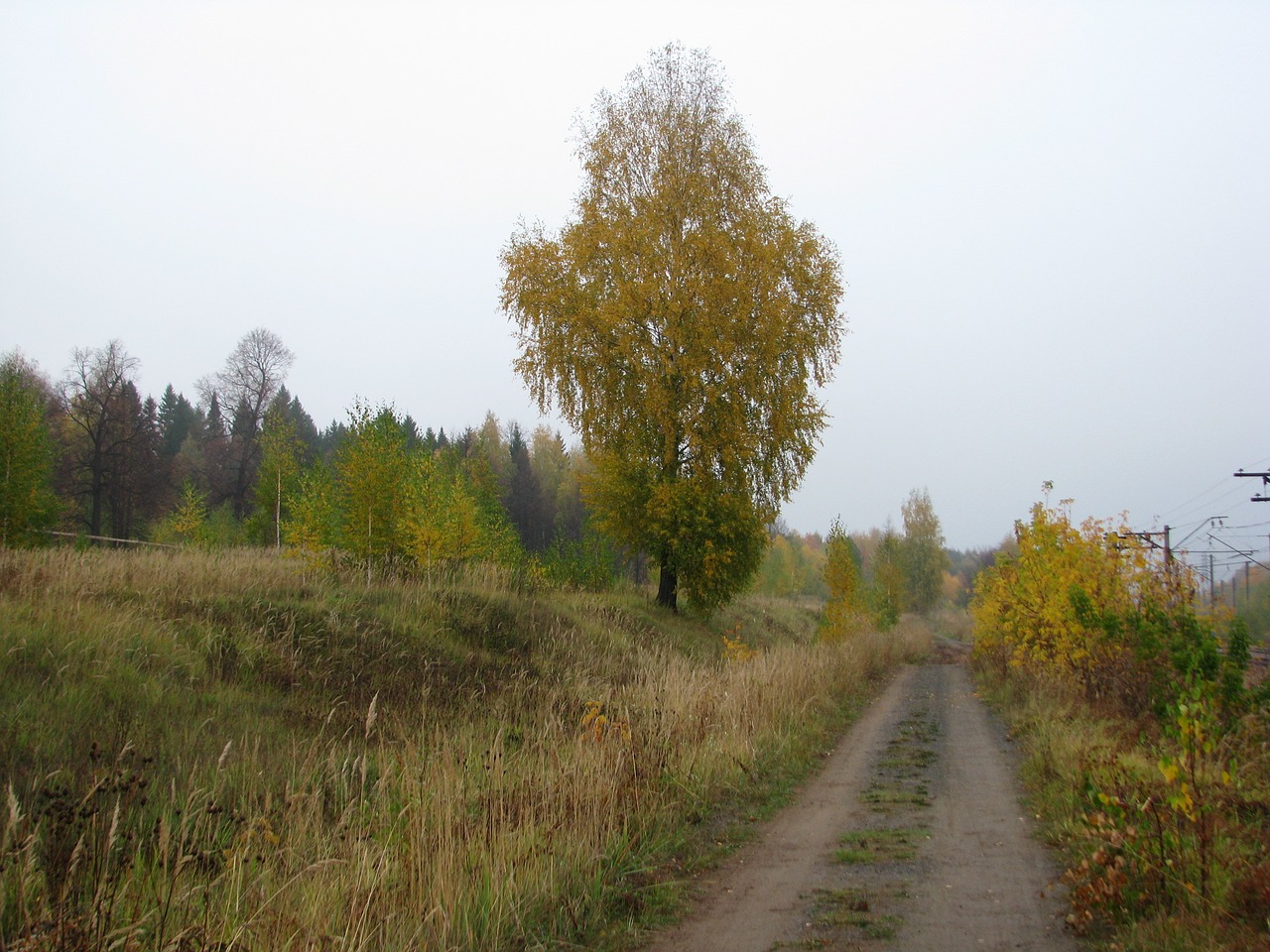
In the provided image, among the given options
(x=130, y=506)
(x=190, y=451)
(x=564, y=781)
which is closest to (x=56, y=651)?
(x=564, y=781)

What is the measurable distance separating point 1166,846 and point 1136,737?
15.4 feet

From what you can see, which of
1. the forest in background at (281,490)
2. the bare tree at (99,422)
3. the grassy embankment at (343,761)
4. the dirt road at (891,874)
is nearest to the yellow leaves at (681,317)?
the forest in background at (281,490)

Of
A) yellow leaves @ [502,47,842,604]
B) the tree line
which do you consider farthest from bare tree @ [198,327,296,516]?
yellow leaves @ [502,47,842,604]

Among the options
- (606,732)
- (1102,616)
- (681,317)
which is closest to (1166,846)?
(606,732)

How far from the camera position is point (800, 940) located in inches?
192

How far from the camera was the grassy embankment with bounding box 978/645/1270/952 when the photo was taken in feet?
15.0

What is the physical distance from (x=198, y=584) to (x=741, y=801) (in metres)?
8.86

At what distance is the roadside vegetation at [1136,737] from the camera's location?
193 inches

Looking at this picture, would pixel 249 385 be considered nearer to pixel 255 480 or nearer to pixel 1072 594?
pixel 255 480

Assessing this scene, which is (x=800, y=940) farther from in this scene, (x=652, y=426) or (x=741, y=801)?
(x=652, y=426)

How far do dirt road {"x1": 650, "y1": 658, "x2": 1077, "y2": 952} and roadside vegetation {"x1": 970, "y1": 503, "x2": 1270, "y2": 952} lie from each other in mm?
379

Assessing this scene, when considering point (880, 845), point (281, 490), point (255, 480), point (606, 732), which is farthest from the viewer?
point (255, 480)

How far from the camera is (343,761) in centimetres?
771

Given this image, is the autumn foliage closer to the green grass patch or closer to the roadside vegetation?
the roadside vegetation
